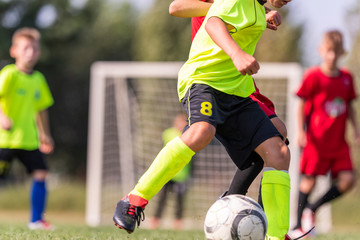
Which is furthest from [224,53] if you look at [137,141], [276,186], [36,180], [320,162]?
[137,141]

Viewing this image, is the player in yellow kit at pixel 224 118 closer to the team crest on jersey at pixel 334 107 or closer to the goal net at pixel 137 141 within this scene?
the team crest on jersey at pixel 334 107

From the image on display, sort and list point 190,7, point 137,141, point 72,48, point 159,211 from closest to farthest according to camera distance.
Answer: point 190,7 < point 159,211 < point 137,141 < point 72,48

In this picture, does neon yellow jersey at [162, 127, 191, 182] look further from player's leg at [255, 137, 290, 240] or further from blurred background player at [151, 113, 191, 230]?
player's leg at [255, 137, 290, 240]

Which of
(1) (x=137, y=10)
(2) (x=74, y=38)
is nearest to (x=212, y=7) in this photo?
(2) (x=74, y=38)

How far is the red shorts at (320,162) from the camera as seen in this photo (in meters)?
6.38

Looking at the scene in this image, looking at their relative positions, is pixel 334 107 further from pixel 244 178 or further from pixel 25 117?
pixel 25 117

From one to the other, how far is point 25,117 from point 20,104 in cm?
15

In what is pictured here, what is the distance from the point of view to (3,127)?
598cm

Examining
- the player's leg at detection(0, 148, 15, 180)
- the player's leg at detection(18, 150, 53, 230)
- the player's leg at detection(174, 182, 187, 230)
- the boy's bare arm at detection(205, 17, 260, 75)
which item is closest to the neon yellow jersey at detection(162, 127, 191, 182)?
the player's leg at detection(174, 182, 187, 230)

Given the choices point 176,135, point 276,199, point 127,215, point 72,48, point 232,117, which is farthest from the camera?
point 72,48

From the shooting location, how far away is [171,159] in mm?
3252

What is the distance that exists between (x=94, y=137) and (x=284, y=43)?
15787 mm

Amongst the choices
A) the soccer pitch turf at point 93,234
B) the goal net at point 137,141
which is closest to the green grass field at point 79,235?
the soccer pitch turf at point 93,234

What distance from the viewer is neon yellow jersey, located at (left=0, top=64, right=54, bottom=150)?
628 centimetres
